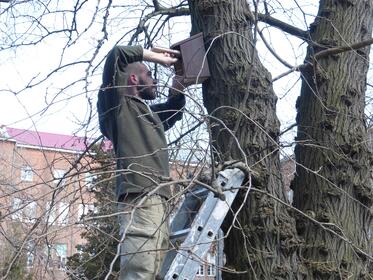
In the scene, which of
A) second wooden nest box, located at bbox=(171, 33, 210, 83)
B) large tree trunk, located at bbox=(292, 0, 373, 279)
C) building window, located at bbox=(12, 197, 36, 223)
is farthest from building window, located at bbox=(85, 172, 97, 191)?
large tree trunk, located at bbox=(292, 0, 373, 279)

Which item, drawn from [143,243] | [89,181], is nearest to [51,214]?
[89,181]

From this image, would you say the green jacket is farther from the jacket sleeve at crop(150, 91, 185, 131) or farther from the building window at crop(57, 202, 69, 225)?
the building window at crop(57, 202, 69, 225)

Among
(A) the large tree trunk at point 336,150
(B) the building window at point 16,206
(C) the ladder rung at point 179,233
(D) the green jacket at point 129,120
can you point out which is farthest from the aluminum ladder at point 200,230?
(B) the building window at point 16,206

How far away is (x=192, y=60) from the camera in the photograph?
4.38m

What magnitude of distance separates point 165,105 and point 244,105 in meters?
0.59

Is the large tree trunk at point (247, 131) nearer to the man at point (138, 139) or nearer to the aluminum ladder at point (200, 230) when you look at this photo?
the aluminum ladder at point (200, 230)

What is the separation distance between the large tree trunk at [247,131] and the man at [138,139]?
30cm

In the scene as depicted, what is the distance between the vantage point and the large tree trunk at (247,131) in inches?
160

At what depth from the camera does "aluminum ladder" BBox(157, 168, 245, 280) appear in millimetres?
3600

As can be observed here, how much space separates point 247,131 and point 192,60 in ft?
1.88

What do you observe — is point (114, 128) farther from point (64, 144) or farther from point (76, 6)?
point (76, 6)

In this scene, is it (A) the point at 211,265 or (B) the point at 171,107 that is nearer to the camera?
(A) the point at 211,265

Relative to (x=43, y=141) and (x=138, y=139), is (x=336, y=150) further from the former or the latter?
(x=43, y=141)

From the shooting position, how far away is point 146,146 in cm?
414
